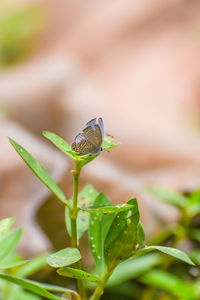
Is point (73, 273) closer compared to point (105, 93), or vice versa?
point (73, 273)

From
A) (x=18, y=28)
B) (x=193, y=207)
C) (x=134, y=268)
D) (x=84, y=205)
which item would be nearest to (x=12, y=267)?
(x=134, y=268)

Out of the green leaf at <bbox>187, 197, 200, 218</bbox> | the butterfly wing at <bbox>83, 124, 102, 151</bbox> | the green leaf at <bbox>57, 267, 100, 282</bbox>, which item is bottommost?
the green leaf at <bbox>187, 197, 200, 218</bbox>

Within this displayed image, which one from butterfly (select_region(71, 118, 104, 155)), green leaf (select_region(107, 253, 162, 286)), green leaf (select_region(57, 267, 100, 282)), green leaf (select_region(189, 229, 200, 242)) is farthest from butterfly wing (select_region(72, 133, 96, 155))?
green leaf (select_region(189, 229, 200, 242))

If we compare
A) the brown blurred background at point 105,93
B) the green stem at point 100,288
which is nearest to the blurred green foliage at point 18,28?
the brown blurred background at point 105,93

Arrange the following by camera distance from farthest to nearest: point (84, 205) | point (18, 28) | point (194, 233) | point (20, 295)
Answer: point (18, 28) → point (194, 233) → point (20, 295) → point (84, 205)

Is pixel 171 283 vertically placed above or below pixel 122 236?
below

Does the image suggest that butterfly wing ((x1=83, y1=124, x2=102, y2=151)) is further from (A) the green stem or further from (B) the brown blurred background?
(B) the brown blurred background

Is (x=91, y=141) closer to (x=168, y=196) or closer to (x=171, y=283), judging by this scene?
(x=171, y=283)

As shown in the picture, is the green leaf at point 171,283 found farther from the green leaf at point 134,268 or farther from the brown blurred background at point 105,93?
the brown blurred background at point 105,93
